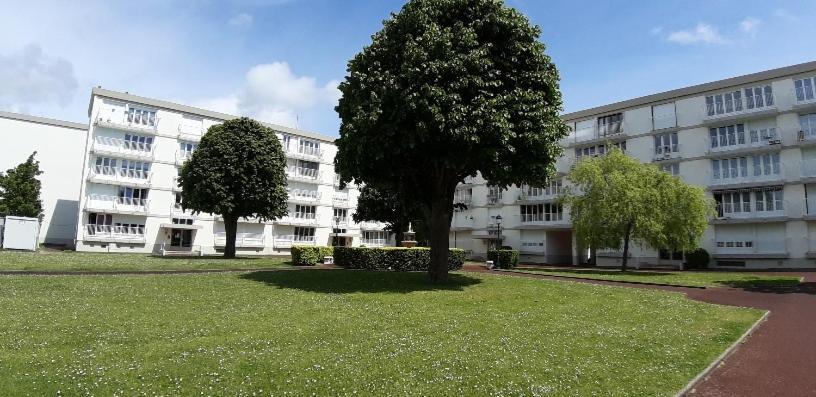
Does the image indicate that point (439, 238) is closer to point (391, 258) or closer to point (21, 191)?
point (391, 258)

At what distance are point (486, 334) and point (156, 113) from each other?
171ft

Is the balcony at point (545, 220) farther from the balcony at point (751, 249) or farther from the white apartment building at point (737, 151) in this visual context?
the balcony at point (751, 249)

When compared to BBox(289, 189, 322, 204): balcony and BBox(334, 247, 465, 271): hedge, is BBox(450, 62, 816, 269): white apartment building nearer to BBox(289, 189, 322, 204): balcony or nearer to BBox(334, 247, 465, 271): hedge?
BBox(334, 247, 465, 271): hedge

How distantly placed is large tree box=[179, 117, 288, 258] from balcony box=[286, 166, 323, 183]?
73.0 feet

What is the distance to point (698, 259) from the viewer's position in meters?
43.3

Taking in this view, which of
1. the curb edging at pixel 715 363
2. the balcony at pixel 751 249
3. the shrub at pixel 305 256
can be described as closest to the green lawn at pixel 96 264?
the shrub at pixel 305 256

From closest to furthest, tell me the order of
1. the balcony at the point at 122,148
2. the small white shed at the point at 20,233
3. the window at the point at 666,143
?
the small white shed at the point at 20,233
the window at the point at 666,143
the balcony at the point at 122,148

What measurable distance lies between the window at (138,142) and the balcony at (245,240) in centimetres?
1256

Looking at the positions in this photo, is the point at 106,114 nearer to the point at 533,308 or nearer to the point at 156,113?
the point at 156,113

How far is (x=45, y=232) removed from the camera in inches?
2096

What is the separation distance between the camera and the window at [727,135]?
4400 centimetres

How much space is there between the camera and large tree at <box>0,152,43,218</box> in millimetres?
46562

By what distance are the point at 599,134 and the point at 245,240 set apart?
1767 inches

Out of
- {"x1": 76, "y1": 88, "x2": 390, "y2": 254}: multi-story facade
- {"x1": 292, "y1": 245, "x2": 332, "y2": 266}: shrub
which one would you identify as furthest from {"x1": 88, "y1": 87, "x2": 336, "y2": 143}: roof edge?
{"x1": 292, "y1": 245, "x2": 332, "y2": 266}: shrub
